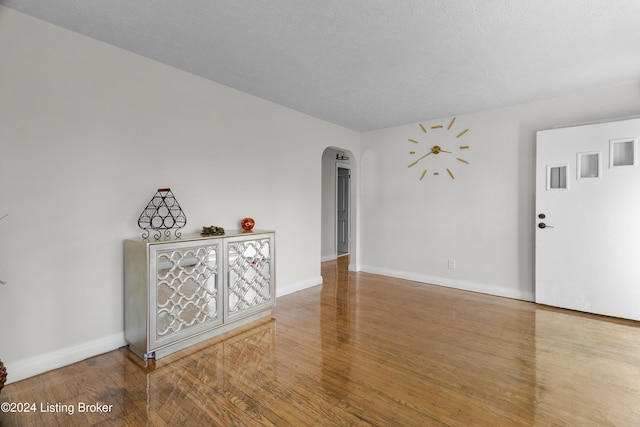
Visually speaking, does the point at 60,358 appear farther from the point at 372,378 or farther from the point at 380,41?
the point at 380,41

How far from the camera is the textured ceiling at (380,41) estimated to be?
190cm

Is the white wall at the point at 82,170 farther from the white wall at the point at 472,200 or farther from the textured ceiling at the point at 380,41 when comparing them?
the white wall at the point at 472,200

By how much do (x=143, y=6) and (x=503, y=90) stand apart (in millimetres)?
3421

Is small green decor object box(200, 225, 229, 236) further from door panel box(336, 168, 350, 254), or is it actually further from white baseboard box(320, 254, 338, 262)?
door panel box(336, 168, 350, 254)

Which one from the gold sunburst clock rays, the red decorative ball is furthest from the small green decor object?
the gold sunburst clock rays

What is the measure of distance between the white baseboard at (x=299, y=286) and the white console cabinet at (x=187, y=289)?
0.80 m

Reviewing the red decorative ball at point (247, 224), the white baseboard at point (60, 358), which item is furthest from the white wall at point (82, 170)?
the red decorative ball at point (247, 224)

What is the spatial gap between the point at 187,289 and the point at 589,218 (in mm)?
4117

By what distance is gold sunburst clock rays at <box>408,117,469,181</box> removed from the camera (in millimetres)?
4203

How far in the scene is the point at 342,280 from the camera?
15.1ft

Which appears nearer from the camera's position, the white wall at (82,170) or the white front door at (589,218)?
the white wall at (82,170)

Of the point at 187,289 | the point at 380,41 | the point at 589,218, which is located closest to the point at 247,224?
the point at 187,289

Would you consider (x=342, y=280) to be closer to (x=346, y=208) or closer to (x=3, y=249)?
(x=346, y=208)

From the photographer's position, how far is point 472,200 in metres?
4.09
